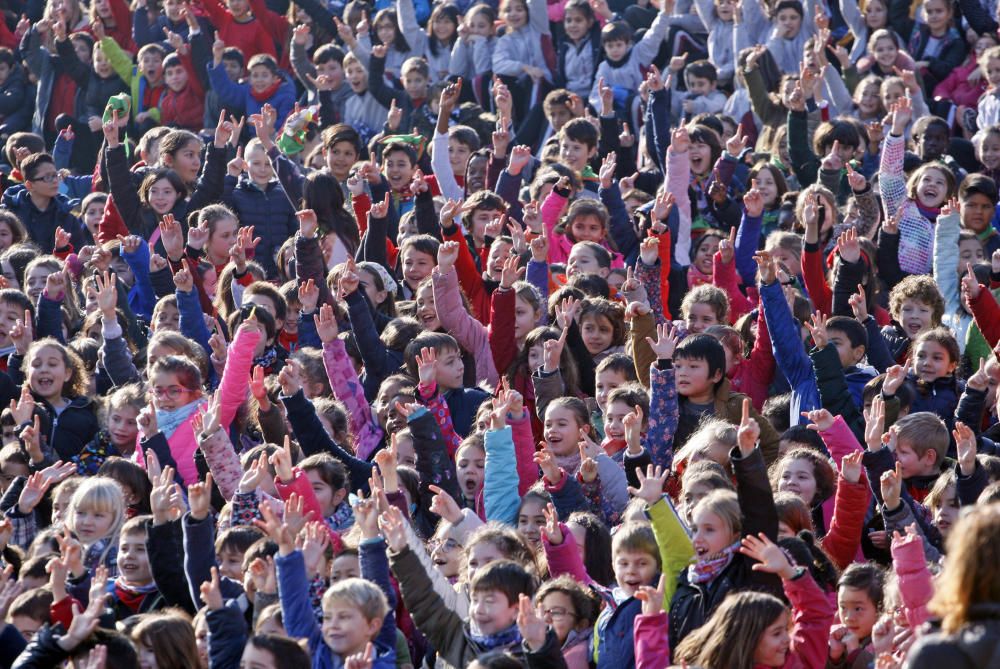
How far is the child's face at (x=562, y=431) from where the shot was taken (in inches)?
286

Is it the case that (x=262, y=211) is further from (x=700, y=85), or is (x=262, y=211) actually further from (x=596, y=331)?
(x=700, y=85)

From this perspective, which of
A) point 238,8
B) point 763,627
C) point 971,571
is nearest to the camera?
point 971,571

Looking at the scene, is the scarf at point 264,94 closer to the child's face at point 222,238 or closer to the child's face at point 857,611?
the child's face at point 222,238

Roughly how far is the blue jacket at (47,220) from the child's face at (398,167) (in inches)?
89.4

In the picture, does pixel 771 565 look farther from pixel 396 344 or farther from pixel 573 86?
pixel 573 86

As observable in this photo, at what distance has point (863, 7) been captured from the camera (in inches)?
524

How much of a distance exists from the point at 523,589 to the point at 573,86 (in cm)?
838

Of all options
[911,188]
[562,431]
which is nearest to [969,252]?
[911,188]

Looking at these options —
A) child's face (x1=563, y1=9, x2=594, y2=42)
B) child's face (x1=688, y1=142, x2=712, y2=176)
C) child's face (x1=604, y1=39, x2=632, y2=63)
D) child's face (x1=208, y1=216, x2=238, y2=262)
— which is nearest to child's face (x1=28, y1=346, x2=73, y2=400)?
child's face (x1=208, y1=216, x2=238, y2=262)

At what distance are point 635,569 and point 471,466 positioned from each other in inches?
60.5

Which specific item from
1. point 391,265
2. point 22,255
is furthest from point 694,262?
point 22,255

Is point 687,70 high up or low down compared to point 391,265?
up

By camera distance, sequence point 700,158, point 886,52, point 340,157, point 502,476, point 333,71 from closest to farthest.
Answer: point 502,476
point 700,158
point 340,157
point 886,52
point 333,71

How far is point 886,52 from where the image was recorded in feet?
40.5
